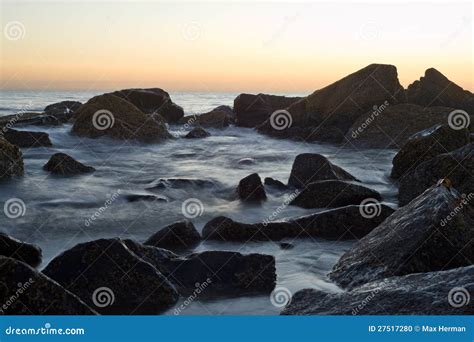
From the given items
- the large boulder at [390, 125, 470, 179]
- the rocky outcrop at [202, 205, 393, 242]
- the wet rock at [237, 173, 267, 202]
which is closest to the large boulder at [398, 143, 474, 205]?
the rocky outcrop at [202, 205, 393, 242]

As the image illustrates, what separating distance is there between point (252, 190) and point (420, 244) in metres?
6.75

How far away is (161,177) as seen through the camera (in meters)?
16.5

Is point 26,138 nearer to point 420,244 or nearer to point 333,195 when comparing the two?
point 333,195

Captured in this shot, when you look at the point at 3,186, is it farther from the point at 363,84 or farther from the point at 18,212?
the point at 363,84

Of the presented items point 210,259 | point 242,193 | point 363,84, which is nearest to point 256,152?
point 363,84

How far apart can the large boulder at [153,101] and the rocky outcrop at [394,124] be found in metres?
13.9

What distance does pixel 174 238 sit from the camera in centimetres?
886

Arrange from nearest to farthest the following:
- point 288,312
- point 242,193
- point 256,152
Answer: point 288,312 → point 242,193 → point 256,152

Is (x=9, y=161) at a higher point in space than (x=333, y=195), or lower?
lower

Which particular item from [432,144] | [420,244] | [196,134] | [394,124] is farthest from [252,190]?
[196,134]

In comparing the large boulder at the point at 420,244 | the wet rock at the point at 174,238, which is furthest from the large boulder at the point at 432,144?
A: the wet rock at the point at 174,238

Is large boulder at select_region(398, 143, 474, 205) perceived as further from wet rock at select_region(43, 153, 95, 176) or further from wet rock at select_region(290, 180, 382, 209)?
wet rock at select_region(43, 153, 95, 176)

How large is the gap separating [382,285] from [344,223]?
3.60 m

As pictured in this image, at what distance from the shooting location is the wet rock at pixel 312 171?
1345cm
